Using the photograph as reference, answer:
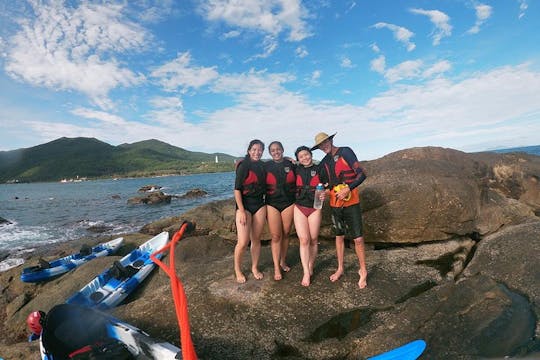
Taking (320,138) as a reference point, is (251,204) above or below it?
below

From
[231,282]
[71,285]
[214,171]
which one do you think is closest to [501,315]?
[231,282]

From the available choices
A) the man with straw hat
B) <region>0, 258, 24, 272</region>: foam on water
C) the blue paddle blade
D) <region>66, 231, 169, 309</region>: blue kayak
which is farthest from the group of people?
<region>0, 258, 24, 272</region>: foam on water

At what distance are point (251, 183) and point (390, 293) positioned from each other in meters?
3.63

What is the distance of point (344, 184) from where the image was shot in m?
6.09

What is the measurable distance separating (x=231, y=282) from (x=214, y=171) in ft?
566

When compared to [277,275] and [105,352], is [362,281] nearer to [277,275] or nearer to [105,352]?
[277,275]

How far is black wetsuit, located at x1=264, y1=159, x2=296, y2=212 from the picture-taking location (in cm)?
634

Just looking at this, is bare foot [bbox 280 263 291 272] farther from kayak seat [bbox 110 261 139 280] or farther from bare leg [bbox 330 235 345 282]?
kayak seat [bbox 110 261 139 280]

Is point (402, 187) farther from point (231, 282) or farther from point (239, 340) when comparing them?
point (239, 340)

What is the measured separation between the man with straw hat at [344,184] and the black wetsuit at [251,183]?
1.28 meters

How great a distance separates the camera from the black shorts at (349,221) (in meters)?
6.20

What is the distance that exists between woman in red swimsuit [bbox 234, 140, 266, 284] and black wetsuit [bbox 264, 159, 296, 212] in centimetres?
13

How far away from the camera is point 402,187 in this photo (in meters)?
9.10

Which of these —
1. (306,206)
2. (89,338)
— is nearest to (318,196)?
(306,206)
